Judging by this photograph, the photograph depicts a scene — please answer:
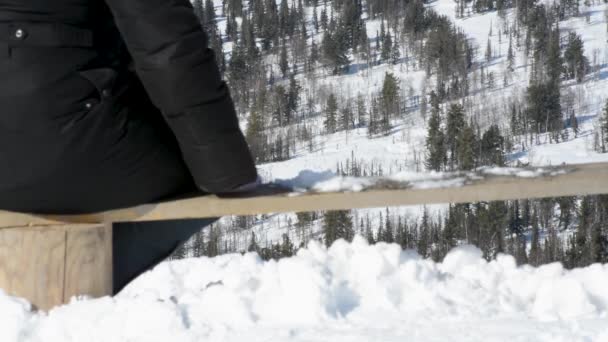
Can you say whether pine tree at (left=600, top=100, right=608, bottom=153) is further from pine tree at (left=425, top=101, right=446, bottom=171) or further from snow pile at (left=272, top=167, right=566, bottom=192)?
snow pile at (left=272, top=167, right=566, bottom=192)

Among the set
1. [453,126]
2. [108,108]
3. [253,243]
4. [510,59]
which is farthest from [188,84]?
[510,59]

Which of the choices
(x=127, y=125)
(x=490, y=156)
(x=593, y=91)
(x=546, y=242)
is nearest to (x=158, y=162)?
(x=127, y=125)

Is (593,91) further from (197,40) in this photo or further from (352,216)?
(197,40)

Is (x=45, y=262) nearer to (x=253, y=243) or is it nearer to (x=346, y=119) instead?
(x=253, y=243)

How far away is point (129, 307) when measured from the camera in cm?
111

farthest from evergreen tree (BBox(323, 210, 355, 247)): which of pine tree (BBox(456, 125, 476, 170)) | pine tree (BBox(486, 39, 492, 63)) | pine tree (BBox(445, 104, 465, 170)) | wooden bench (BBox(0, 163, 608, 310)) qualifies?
wooden bench (BBox(0, 163, 608, 310))

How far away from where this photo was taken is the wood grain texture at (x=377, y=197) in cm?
115

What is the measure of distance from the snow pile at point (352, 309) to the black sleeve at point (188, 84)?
0.17 m

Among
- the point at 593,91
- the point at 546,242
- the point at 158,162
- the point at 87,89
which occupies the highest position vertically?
the point at 87,89

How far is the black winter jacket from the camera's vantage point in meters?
1.09

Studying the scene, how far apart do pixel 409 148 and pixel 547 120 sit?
570 cm

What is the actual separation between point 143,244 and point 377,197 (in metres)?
0.38

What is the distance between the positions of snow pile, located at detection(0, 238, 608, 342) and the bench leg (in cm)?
2

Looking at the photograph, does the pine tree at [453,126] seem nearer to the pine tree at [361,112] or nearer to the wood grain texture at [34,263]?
the pine tree at [361,112]
